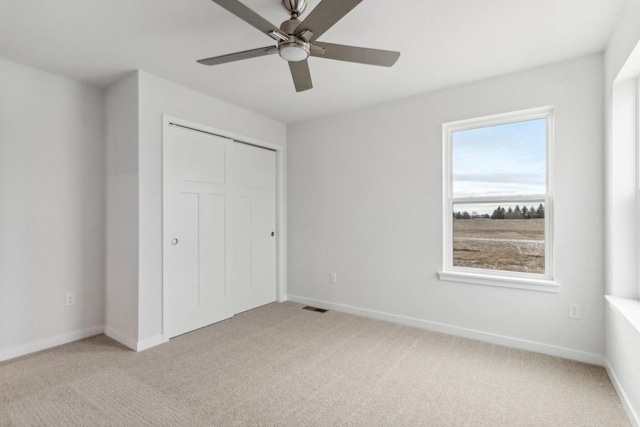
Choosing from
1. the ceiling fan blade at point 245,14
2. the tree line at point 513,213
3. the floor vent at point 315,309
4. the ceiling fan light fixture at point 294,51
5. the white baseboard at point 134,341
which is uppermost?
the ceiling fan blade at point 245,14

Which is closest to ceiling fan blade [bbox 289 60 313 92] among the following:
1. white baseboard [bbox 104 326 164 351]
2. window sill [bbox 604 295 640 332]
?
window sill [bbox 604 295 640 332]

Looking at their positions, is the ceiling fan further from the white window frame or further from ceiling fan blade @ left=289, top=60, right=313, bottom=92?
the white window frame

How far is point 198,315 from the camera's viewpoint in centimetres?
325

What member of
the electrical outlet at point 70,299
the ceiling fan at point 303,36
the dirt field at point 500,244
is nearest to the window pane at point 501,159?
the dirt field at point 500,244

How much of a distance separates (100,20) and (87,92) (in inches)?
51.3

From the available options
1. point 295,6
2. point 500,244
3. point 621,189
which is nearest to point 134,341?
point 295,6

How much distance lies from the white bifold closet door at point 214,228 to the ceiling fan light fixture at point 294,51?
1.68 m

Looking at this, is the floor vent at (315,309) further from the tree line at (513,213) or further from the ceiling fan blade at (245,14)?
the ceiling fan blade at (245,14)

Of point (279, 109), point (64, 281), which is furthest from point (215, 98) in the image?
point (64, 281)

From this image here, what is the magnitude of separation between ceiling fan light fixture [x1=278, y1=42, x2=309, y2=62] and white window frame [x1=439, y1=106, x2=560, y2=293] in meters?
1.87

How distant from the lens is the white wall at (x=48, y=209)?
261cm

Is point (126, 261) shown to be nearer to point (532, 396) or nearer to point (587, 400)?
point (532, 396)

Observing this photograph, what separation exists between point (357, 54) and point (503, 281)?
2.29 m

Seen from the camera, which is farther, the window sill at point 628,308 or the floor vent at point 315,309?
the floor vent at point 315,309
